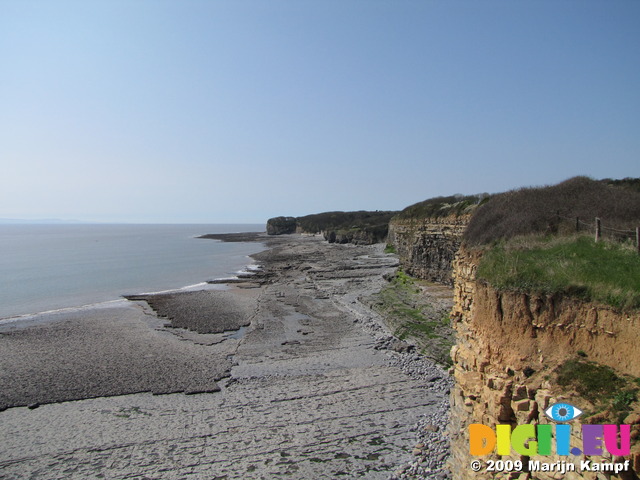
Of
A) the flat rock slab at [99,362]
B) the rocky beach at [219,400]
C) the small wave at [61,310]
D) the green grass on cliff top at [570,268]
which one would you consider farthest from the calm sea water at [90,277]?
the green grass on cliff top at [570,268]

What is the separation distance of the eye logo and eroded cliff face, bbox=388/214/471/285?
25.0 meters

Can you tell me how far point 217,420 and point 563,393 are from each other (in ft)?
37.6

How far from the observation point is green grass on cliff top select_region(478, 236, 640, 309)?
7078 millimetres

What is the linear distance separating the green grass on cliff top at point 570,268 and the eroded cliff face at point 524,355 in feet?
0.78

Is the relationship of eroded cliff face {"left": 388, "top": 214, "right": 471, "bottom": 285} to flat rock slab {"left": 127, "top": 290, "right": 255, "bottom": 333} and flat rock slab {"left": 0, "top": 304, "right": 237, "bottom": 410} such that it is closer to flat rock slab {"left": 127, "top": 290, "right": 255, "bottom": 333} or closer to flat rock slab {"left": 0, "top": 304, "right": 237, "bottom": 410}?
flat rock slab {"left": 127, "top": 290, "right": 255, "bottom": 333}

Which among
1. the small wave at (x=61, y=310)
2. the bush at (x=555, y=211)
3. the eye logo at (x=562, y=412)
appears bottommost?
the small wave at (x=61, y=310)

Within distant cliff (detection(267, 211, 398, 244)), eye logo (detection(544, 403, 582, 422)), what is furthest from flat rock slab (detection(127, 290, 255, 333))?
distant cliff (detection(267, 211, 398, 244))

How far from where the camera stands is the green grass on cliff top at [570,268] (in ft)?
23.2

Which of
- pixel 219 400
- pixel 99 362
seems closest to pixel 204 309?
pixel 99 362

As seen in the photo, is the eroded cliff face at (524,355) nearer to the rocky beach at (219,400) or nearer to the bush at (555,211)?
the rocky beach at (219,400)

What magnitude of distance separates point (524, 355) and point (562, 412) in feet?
5.41

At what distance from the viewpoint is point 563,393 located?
625 centimetres

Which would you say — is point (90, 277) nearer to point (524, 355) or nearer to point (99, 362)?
point (99, 362)

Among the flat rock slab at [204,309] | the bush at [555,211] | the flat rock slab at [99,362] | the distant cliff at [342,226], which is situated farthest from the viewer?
the distant cliff at [342,226]
